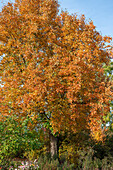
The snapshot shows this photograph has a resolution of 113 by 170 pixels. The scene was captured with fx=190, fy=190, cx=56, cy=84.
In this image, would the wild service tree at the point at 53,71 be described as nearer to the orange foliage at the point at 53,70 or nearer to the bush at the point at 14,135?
the orange foliage at the point at 53,70

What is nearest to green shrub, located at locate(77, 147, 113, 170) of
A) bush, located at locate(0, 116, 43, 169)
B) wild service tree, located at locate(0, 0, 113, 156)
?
wild service tree, located at locate(0, 0, 113, 156)

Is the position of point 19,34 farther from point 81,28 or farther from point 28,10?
point 81,28

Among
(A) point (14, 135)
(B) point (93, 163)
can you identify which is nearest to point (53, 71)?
(A) point (14, 135)

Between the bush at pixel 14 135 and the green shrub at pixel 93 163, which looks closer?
the green shrub at pixel 93 163

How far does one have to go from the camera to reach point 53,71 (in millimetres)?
10477

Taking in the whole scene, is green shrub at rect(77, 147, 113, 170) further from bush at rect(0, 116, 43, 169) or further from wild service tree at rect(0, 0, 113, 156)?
bush at rect(0, 116, 43, 169)

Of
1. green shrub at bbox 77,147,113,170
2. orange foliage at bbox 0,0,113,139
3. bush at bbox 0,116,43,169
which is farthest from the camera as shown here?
bush at bbox 0,116,43,169

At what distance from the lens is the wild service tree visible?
1066 cm

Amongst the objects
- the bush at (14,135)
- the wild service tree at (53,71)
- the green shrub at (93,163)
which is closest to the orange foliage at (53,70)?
the wild service tree at (53,71)

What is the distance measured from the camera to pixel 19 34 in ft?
43.2

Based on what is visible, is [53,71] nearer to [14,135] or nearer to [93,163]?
[14,135]

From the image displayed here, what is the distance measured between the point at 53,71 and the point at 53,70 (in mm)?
330

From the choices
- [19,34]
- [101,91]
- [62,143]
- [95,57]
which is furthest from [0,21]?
[62,143]

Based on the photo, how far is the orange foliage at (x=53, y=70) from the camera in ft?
35.0
